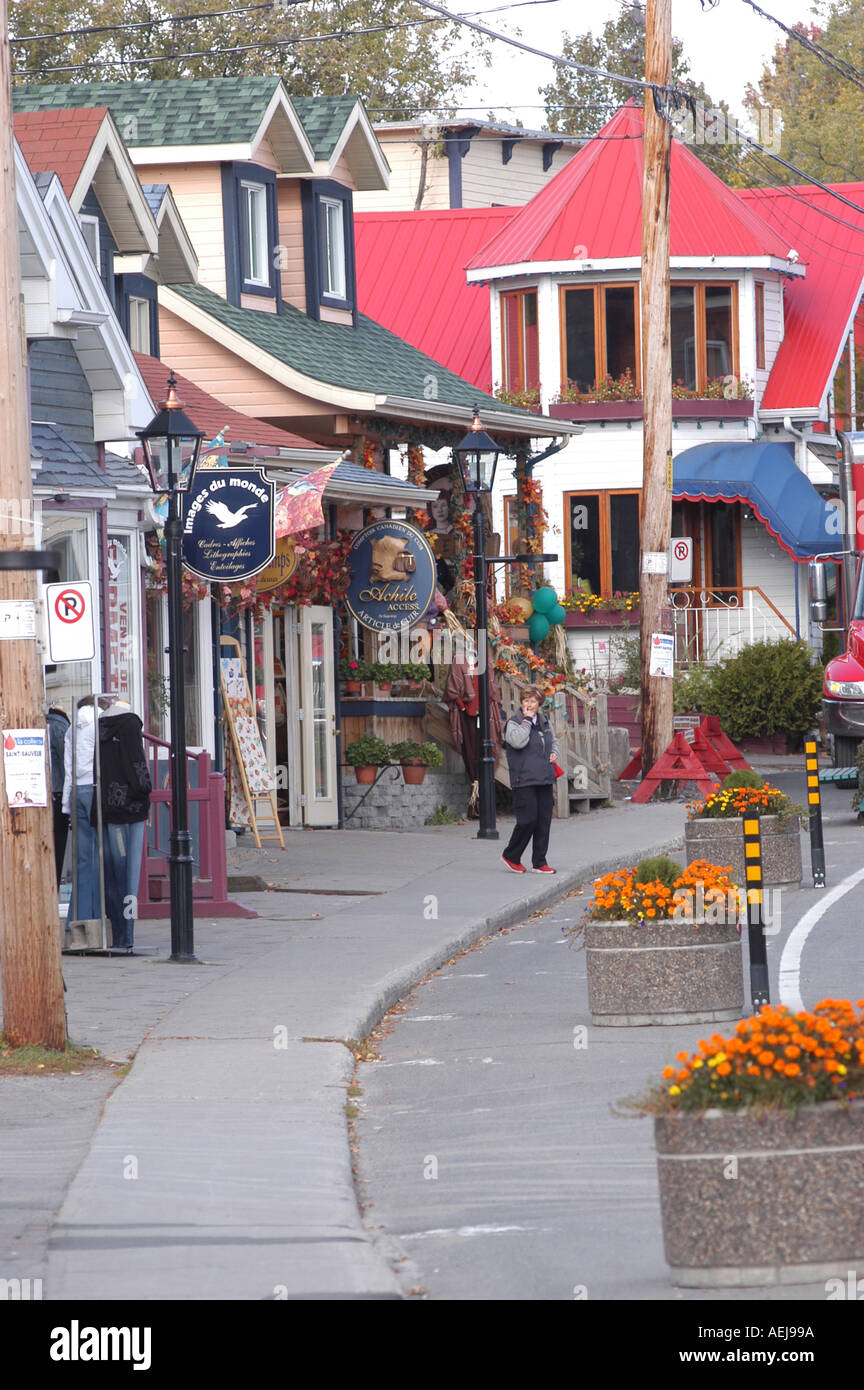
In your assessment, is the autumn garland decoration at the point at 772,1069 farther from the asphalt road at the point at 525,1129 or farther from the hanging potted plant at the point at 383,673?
the hanging potted plant at the point at 383,673

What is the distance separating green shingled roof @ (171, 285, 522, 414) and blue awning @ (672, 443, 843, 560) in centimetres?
651

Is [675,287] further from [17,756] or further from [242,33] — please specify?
[17,756]

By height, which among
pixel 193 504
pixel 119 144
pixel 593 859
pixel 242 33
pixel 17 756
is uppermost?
pixel 242 33

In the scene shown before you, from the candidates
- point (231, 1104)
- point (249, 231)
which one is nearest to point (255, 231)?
point (249, 231)

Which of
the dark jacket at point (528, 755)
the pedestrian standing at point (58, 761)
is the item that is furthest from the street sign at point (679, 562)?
the pedestrian standing at point (58, 761)

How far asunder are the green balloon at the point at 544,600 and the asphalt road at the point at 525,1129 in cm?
1214

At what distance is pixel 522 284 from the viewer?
113 ft

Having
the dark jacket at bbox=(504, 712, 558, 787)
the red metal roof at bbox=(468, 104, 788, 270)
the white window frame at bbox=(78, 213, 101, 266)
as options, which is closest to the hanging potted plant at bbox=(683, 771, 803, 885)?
the dark jacket at bbox=(504, 712, 558, 787)

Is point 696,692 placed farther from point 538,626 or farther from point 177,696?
point 177,696

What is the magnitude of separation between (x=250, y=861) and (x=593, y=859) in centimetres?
327

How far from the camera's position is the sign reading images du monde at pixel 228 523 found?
657 inches

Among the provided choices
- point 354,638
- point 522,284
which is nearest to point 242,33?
point 522,284

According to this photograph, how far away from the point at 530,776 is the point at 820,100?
5017cm
